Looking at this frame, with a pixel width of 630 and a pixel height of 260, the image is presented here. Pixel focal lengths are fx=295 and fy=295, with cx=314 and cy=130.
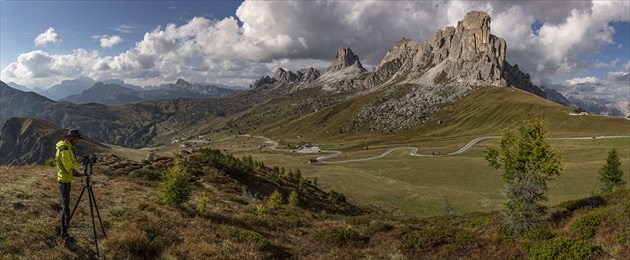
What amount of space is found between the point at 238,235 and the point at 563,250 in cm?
1634

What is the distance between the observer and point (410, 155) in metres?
126

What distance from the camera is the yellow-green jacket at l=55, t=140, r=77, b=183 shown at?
11180mm

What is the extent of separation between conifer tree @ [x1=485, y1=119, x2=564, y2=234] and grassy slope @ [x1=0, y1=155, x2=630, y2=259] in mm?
1157

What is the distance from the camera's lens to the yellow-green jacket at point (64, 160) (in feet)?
36.7

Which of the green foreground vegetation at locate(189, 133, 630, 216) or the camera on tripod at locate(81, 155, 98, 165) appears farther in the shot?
the green foreground vegetation at locate(189, 133, 630, 216)

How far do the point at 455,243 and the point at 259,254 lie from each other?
11800 millimetres

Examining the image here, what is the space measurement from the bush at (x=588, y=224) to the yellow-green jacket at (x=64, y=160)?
78.3 ft

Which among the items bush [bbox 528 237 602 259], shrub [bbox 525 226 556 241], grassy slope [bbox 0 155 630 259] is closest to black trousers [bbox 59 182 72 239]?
grassy slope [bbox 0 155 630 259]

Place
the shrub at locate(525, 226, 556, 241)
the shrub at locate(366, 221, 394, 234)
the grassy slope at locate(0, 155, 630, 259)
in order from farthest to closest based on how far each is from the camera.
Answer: the shrub at locate(366, 221, 394, 234), the shrub at locate(525, 226, 556, 241), the grassy slope at locate(0, 155, 630, 259)

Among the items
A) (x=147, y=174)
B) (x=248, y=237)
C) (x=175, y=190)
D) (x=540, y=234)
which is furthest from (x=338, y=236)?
(x=147, y=174)

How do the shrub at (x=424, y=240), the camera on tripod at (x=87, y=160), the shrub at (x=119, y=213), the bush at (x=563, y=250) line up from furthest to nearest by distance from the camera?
1. the shrub at (x=424, y=240)
2. the shrub at (x=119, y=213)
3. the bush at (x=563, y=250)
4. the camera on tripod at (x=87, y=160)

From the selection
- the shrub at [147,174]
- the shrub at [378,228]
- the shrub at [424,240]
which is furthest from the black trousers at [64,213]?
the shrub at [147,174]

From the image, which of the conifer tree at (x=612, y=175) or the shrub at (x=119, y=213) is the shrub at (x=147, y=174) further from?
the conifer tree at (x=612, y=175)

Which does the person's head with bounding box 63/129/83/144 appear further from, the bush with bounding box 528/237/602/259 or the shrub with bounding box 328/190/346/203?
the shrub with bounding box 328/190/346/203
